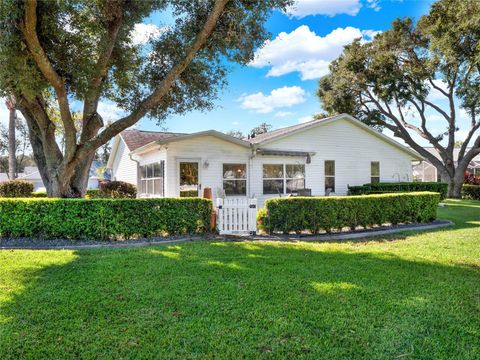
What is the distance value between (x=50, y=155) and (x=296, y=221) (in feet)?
25.1

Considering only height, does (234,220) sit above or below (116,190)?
below

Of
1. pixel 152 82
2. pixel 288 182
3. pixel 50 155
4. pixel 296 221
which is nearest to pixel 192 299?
pixel 296 221

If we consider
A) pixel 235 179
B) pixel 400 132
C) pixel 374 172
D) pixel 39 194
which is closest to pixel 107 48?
pixel 235 179

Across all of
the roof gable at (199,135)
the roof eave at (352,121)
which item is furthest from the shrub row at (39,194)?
the roof eave at (352,121)

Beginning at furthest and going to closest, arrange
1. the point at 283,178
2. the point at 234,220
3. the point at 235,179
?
the point at 283,178 → the point at 235,179 → the point at 234,220

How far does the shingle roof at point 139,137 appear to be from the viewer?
61.5 ft

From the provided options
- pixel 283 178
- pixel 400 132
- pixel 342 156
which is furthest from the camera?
pixel 400 132

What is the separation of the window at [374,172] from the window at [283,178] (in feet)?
15.6

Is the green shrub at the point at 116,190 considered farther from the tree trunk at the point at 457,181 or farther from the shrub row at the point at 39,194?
the tree trunk at the point at 457,181

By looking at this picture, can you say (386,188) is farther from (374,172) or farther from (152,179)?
(152,179)

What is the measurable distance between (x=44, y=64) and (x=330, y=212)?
819cm

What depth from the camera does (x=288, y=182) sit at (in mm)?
15883

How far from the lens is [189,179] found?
13.7m

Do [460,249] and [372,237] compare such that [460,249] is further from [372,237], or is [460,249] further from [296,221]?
[296,221]
